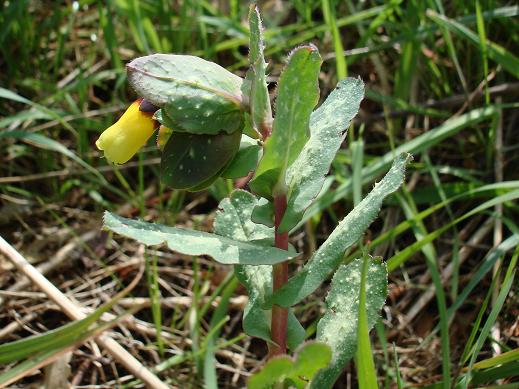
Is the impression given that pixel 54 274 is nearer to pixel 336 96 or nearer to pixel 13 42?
pixel 13 42

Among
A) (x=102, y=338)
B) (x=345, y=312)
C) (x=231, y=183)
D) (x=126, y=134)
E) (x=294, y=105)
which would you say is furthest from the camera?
(x=231, y=183)

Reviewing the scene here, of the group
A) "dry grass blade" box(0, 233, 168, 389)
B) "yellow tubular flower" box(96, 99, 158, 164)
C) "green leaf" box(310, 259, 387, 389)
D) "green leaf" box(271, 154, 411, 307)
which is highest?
"yellow tubular flower" box(96, 99, 158, 164)

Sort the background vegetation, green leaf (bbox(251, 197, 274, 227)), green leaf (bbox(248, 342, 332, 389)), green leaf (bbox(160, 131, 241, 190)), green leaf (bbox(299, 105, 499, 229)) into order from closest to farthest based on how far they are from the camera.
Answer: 1. green leaf (bbox(248, 342, 332, 389))
2. green leaf (bbox(160, 131, 241, 190))
3. green leaf (bbox(251, 197, 274, 227))
4. the background vegetation
5. green leaf (bbox(299, 105, 499, 229))

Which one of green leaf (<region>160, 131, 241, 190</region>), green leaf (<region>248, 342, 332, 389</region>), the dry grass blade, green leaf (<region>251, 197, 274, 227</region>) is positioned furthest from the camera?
the dry grass blade

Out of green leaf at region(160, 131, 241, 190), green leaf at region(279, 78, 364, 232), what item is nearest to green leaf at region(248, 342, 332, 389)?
green leaf at region(279, 78, 364, 232)

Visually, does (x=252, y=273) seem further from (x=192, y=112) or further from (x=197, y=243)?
(x=192, y=112)

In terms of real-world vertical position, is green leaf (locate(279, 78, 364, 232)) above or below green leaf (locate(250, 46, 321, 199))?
below

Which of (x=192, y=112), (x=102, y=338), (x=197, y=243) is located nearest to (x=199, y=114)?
(x=192, y=112)

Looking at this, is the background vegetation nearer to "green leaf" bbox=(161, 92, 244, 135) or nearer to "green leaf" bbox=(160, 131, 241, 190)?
"green leaf" bbox=(160, 131, 241, 190)

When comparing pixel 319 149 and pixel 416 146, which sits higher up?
pixel 319 149
